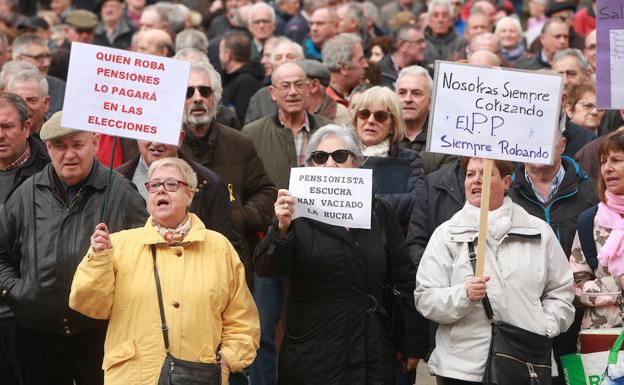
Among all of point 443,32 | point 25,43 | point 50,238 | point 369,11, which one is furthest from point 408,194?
point 369,11

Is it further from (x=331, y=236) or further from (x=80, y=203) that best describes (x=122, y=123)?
(x=331, y=236)

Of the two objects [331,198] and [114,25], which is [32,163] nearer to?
[331,198]

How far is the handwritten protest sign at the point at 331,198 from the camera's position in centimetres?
795

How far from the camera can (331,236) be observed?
8.09 metres

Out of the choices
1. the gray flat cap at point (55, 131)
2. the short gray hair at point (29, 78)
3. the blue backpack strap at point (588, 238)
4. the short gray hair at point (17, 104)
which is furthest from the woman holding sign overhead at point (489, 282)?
the short gray hair at point (29, 78)

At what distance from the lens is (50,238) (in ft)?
26.3

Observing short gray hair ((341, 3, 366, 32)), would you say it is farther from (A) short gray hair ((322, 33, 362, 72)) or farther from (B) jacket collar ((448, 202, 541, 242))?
(B) jacket collar ((448, 202, 541, 242))

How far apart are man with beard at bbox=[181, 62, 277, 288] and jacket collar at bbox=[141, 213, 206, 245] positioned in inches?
69.6

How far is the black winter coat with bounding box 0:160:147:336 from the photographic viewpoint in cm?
798

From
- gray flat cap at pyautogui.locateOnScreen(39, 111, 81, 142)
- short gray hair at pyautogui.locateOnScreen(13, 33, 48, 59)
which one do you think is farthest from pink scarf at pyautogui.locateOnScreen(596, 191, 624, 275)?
short gray hair at pyautogui.locateOnScreen(13, 33, 48, 59)

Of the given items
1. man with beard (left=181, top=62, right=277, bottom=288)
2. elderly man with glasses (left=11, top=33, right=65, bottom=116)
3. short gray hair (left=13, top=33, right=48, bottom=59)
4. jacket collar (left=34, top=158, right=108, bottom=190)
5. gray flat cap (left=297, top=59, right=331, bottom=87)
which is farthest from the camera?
short gray hair (left=13, top=33, right=48, bottom=59)

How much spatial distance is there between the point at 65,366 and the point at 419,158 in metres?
2.70

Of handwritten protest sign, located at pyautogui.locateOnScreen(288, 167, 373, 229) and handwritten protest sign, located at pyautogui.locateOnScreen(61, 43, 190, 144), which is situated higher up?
handwritten protest sign, located at pyautogui.locateOnScreen(61, 43, 190, 144)

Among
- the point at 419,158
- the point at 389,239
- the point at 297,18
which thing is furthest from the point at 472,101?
the point at 297,18
